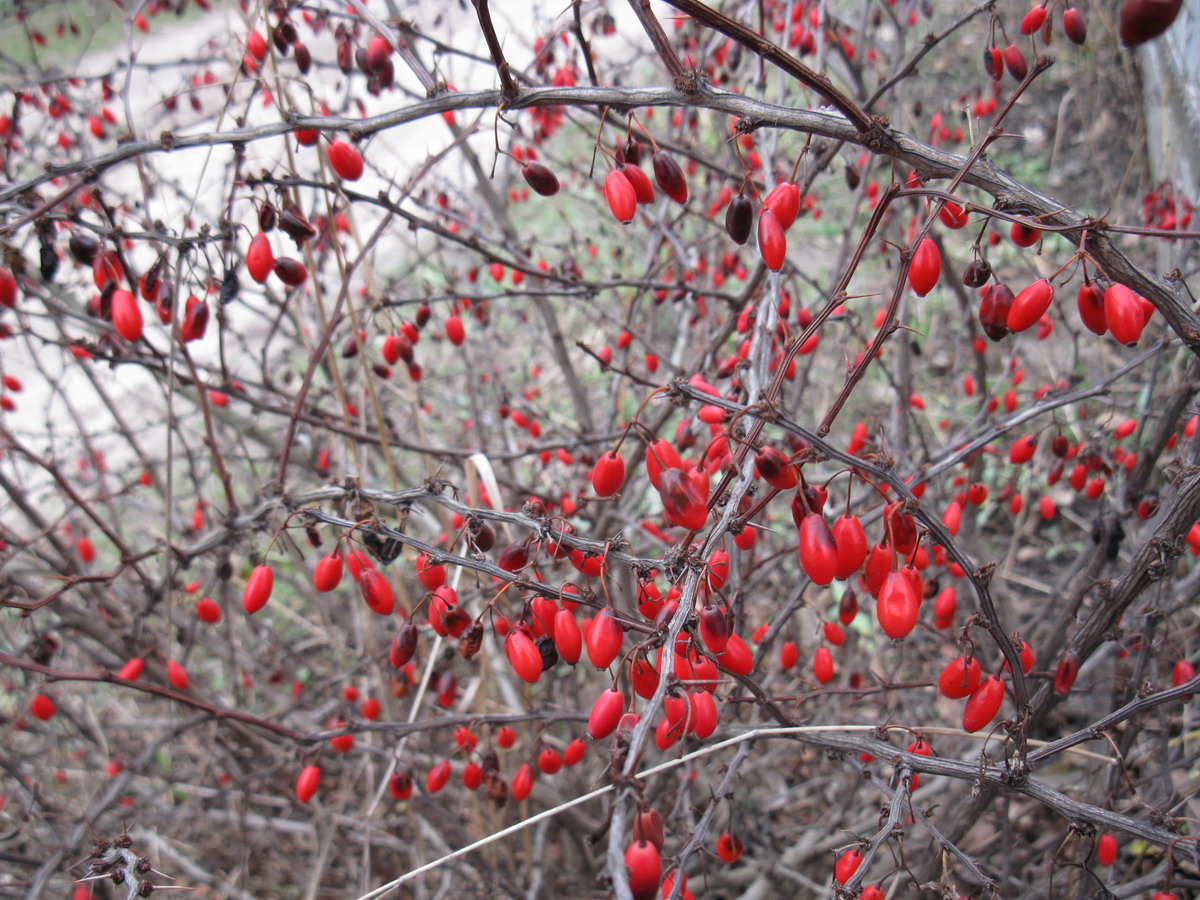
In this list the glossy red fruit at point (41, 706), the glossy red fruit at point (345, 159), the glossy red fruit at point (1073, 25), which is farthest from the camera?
the glossy red fruit at point (41, 706)

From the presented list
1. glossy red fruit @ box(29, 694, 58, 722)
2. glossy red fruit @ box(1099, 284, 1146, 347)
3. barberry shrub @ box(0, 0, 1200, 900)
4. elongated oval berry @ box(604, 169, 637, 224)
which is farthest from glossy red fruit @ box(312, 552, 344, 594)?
glossy red fruit @ box(29, 694, 58, 722)

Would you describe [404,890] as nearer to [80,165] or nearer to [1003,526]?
[80,165]

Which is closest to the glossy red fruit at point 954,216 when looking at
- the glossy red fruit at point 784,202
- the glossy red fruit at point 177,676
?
the glossy red fruit at point 784,202

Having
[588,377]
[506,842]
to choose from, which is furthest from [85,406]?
[506,842]

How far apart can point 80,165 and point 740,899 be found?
104 inches

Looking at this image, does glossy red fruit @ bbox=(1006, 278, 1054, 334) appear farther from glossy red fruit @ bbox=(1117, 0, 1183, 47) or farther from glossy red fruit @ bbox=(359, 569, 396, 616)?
glossy red fruit @ bbox=(359, 569, 396, 616)

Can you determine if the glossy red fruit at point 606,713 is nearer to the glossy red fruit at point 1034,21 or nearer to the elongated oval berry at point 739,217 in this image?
the elongated oval berry at point 739,217

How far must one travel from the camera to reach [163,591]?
2477 millimetres

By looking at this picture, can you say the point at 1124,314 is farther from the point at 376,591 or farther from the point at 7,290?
the point at 7,290

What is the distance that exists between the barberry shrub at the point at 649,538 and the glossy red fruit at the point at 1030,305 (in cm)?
1

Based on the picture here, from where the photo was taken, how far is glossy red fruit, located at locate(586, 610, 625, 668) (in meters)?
1.17

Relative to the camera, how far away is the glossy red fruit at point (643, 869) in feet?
2.81

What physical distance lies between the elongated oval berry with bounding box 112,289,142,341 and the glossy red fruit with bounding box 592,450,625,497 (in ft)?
3.70

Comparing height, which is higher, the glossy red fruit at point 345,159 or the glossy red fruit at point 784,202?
the glossy red fruit at point 345,159
